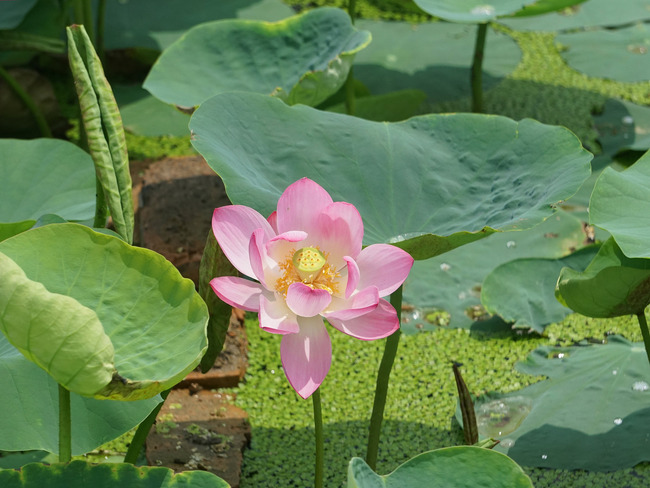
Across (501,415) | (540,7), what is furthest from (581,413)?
(540,7)

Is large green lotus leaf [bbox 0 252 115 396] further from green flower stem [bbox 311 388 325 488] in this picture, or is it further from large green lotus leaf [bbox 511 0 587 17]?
large green lotus leaf [bbox 511 0 587 17]

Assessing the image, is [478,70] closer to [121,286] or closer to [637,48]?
[637,48]

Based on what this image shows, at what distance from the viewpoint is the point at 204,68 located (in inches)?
89.6

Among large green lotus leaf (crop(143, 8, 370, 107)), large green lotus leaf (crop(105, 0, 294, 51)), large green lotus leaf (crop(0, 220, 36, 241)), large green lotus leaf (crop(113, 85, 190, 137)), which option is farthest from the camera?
large green lotus leaf (crop(105, 0, 294, 51))

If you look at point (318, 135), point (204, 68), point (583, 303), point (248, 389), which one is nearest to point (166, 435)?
point (248, 389)

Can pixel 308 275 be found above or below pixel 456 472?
above

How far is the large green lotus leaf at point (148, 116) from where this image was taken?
2699mm

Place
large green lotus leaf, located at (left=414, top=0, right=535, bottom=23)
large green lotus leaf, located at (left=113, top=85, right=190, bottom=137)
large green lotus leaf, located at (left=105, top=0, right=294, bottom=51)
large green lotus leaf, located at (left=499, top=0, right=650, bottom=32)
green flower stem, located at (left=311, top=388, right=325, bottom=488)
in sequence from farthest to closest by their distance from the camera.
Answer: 1. large green lotus leaf, located at (left=499, top=0, right=650, bottom=32)
2. large green lotus leaf, located at (left=105, top=0, right=294, bottom=51)
3. large green lotus leaf, located at (left=113, top=85, right=190, bottom=137)
4. large green lotus leaf, located at (left=414, top=0, right=535, bottom=23)
5. green flower stem, located at (left=311, top=388, right=325, bottom=488)

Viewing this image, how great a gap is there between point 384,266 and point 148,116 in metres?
1.83

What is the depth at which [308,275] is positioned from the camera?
1.11 meters

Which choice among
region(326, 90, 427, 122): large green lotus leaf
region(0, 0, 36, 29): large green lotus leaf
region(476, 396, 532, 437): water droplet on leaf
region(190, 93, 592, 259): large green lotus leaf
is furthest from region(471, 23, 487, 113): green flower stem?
region(0, 0, 36, 29): large green lotus leaf

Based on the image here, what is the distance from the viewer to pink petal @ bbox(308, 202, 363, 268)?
1135mm

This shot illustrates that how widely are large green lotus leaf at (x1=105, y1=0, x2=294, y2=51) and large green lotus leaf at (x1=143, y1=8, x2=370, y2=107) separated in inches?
30.9

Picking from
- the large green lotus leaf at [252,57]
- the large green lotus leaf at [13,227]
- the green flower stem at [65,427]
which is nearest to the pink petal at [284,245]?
the green flower stem at [65,427]
